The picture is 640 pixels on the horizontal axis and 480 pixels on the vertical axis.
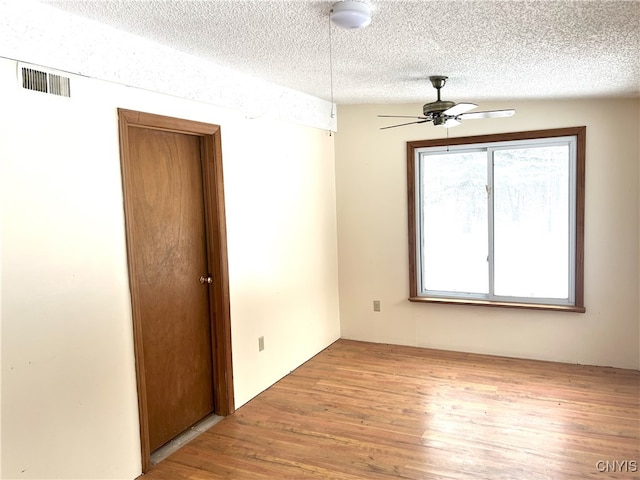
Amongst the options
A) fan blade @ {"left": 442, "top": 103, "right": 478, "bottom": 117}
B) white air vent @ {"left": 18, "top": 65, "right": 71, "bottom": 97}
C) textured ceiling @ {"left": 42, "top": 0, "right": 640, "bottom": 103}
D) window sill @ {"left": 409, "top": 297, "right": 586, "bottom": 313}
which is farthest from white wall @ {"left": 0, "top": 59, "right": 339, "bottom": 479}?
window sill @ {"left": 409, "top": 297, "right": 586, "bottom": 313}

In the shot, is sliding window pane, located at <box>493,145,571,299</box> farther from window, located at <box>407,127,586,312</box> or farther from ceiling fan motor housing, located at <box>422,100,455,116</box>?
ceiling fan motor housing, located at <box>422,100,455,116</box>

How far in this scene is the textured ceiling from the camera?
2.12 meters

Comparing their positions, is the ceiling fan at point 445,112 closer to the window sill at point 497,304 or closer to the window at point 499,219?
the window at point 499,219

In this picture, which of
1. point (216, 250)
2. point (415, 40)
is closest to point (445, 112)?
point (415, 40)

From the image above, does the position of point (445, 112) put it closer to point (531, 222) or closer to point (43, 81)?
point (531, 222)

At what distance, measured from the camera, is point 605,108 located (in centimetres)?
401

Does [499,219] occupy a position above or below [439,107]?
below

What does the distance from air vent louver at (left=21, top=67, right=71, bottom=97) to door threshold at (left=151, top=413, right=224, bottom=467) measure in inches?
83.5

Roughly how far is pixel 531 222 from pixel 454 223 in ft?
2.28

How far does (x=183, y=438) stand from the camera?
317cm

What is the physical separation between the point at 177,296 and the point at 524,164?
3.23 m

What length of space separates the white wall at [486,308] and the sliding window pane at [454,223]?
214mm

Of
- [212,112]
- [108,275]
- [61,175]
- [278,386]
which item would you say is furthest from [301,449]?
[212,112]

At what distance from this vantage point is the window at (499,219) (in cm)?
425
